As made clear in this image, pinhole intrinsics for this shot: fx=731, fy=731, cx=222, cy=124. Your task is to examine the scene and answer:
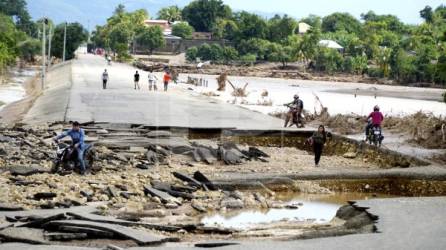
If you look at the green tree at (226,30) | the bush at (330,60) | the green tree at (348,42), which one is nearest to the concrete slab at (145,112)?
the bush at (330,60)

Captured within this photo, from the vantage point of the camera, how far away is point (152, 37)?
150 m

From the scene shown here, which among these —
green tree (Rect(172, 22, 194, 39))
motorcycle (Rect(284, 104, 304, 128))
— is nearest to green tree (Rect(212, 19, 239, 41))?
green tree (Rect(172, 22, 194, 39))

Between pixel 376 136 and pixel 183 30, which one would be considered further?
pixel 183 30

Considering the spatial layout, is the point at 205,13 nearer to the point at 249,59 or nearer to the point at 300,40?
the point at 249,59

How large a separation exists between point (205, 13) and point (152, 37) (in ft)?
84.0

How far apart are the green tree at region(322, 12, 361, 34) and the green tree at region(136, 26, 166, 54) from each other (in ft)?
146

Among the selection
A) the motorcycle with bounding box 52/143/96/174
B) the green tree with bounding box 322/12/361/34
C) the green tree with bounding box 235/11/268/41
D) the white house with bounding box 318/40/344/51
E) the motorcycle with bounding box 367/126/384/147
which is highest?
the green tree with bounding box 322/12/361/34

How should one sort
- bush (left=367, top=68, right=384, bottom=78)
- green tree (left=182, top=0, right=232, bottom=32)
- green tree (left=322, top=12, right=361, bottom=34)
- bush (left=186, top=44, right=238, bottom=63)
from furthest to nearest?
green tree (left=322, top=12, right=361, bottom=34) → green tree (left=182, top=0, right=232, bottom=32) → bush (left=186, top=44, right=238, bottom=63) → bush (left=367, top=68, right=384, bottom=78)

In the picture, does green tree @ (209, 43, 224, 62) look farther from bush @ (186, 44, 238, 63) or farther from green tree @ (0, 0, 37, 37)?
green tree @ (0, 0, 37, 37)

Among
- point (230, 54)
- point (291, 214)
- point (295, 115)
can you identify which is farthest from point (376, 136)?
point (230, 54)

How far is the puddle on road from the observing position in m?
15.2

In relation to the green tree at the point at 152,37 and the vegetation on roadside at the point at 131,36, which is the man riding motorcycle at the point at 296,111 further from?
the green tree at the point at 152,37

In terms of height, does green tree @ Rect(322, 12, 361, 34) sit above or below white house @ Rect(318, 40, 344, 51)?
above

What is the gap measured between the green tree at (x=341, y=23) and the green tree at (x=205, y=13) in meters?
27.1
